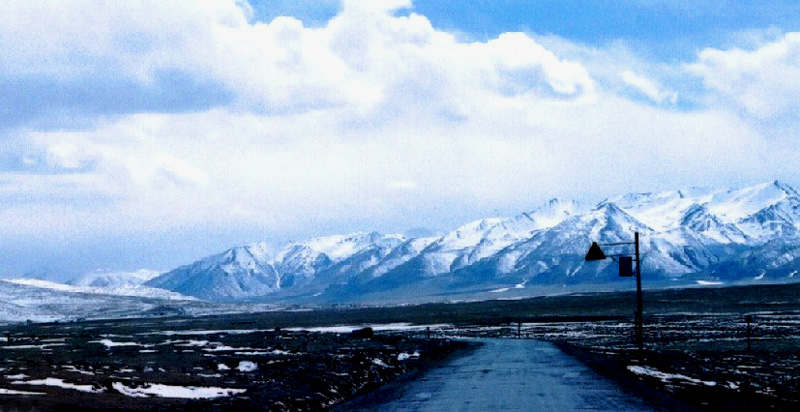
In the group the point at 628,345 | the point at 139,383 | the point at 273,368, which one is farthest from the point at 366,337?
the point at 139,383

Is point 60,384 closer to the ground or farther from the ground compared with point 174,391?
farther from the ground

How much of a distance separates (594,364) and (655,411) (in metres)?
21.8

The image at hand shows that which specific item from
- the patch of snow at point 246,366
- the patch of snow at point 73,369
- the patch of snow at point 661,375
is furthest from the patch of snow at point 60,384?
the patch of snow at point 661,375

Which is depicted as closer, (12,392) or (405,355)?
(12,392)

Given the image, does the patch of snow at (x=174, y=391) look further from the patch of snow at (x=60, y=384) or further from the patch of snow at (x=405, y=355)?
the patch of snow at (x=405, y=355)

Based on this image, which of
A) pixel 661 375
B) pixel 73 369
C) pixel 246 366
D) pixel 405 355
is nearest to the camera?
pixel 661 375

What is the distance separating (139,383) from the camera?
36.2 m

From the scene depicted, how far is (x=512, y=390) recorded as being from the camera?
33156 millimetres

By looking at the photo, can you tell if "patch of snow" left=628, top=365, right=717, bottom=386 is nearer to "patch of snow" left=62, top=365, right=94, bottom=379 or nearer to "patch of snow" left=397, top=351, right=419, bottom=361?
"patch of snow" left=397, top=351, right=419, bottom=361

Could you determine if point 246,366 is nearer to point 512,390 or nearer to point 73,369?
point 73,369

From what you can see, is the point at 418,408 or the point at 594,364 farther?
the point at 594,364

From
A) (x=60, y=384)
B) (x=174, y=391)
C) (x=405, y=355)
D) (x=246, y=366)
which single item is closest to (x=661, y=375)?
(x=174, y=391)

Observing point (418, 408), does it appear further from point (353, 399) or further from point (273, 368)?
point (273, 368)

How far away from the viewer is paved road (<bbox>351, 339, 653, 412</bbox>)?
28.1 m
